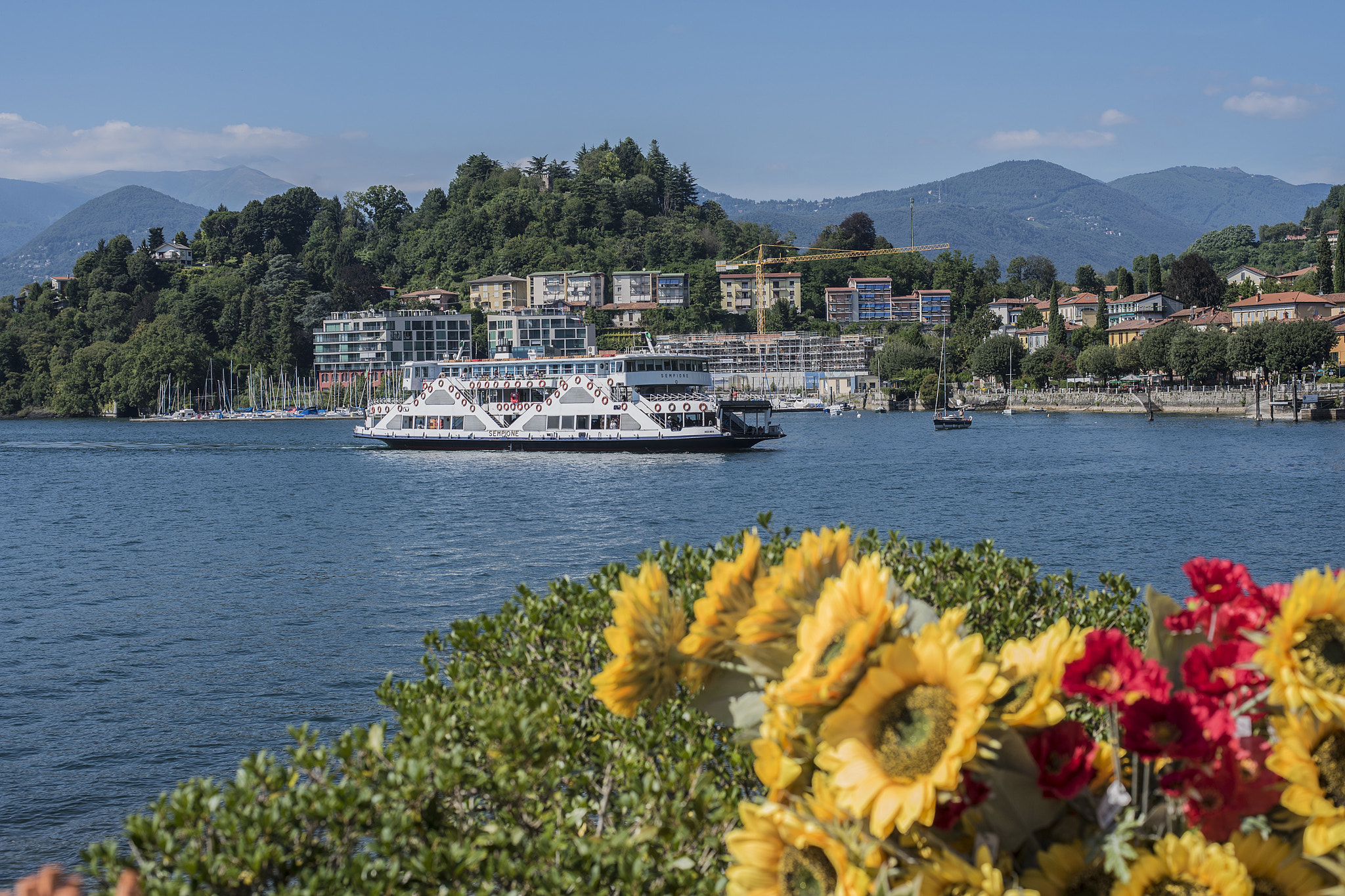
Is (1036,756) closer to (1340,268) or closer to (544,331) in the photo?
(544,331)

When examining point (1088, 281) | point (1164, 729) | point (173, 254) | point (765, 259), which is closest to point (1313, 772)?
point (1164, 729)

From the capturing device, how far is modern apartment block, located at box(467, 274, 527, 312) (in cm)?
12962

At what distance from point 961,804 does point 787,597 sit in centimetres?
63

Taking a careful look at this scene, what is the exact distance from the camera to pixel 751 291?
144m

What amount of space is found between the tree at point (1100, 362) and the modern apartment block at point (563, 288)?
5913 cm

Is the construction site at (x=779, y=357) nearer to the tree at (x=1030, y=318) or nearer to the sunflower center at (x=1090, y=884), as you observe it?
the tree at (x=1030, y=318)

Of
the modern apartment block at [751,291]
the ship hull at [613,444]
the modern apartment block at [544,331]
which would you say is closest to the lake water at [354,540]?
the ship hull at [613,444]

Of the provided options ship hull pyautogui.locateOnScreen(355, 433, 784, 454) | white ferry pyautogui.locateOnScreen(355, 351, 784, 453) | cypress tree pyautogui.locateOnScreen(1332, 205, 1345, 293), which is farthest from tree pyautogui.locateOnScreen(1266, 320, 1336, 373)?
ship hull pyautogui.locateOnScreen(355, 433, 784, 454)

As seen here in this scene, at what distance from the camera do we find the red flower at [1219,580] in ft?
8.85

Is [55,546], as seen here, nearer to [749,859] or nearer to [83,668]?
[83,668]

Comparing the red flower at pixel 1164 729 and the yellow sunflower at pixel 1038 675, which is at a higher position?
the yellow sunflower at pixel 1038 675

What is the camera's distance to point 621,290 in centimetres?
13700

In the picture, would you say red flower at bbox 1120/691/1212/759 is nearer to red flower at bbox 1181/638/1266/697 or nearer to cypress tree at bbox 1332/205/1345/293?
red flower at bbox 1181/638/1266/697

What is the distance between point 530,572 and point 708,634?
737 inches
